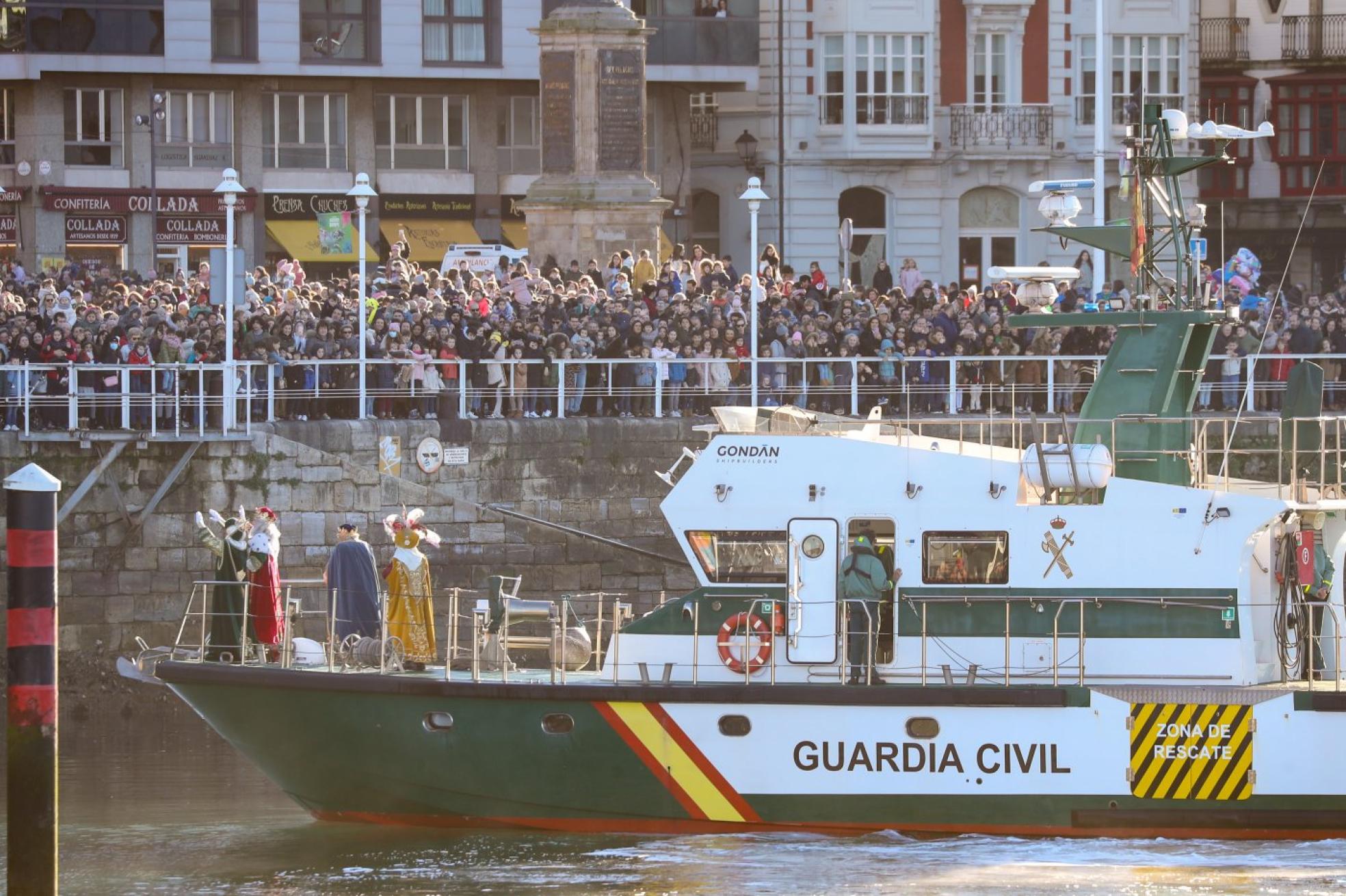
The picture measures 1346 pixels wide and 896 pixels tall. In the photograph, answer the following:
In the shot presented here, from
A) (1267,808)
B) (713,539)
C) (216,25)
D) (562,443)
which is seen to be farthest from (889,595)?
(216,25)

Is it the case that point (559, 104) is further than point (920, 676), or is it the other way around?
point (559, 104)

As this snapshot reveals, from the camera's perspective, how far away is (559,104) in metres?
37.3

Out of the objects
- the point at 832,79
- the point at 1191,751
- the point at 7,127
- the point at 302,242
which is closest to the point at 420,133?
the point at 302,242

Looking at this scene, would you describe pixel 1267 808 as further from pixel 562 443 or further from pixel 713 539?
pixel 562 443

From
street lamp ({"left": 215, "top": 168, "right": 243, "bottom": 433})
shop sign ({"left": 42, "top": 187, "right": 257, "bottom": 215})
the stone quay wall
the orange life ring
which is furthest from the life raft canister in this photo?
shop sign ({"left": 42, "top": 187, "right": 257, "bottom": 215})

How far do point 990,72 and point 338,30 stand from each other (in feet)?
44.1

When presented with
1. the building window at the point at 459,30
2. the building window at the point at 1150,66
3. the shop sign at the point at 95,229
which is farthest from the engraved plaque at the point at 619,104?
the building window at the point at 1150,66

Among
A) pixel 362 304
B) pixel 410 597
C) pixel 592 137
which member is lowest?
pixel 410 597

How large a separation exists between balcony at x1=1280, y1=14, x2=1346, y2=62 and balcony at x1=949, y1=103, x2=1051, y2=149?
728 centimetres

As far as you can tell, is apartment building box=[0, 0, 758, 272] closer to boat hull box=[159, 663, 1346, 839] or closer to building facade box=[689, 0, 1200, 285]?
building facade box=[689, 0, 1200, 285]

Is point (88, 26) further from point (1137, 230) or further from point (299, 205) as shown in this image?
point (1137, 230)

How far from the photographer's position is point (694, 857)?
18500 millimetres

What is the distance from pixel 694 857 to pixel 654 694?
4.16ft

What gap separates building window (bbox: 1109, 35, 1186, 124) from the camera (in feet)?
170
